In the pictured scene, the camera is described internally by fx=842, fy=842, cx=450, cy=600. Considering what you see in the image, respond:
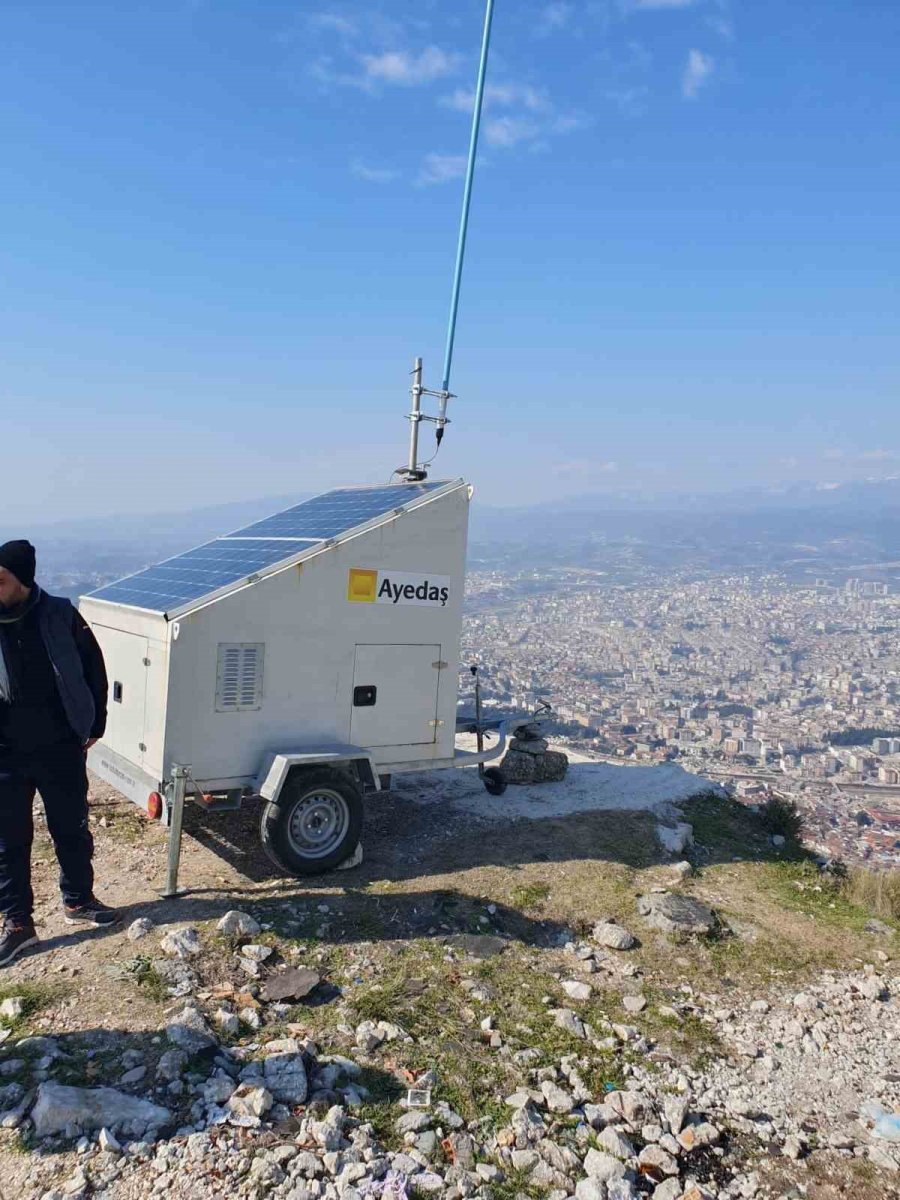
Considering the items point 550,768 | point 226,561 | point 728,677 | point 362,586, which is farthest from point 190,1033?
point 728,677

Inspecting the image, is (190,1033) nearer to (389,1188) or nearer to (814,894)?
(389,1188)

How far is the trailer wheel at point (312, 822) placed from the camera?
21.4 feet

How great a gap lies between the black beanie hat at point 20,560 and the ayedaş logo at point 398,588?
2537 millimetres

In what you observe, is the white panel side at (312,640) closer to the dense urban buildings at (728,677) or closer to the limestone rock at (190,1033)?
the limestone rock at (190,1033)

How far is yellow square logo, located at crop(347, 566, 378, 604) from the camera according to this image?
Answer: 7066 millimetres

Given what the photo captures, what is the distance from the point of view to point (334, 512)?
8109 millimetres

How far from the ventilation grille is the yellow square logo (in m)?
0.91

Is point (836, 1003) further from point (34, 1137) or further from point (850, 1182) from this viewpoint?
point (34, 1137)

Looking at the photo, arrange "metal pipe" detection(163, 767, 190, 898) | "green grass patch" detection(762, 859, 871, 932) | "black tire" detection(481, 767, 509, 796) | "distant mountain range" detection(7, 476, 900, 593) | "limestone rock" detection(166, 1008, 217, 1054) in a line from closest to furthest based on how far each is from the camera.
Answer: "limestone rock" detection(166, 1008, 217, 1054) < "metal pipe" detection(163, 767, 190, 898) < "green grass patch" detection(762, 859, 871, 932) < "black tire" detection(481, 767, 509, 796) < "distant mountain range" detection(7, 476, 900, 593)

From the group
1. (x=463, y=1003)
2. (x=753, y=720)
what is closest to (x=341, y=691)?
(x=463, y=1003)

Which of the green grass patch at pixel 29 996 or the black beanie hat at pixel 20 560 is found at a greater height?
the black beanie hat at pixel 20 560

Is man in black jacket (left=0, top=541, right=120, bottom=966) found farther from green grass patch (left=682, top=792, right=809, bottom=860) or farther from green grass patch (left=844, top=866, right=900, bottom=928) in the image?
green grass patch (left=844, top=866, right=900, bottom=928)

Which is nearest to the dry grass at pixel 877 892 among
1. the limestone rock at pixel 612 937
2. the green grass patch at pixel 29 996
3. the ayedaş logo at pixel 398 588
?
the limestone rock at pixel 612 937

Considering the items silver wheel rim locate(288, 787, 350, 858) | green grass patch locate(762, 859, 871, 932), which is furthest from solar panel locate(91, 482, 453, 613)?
green grass patch locate(762, 859, 871, 932)
